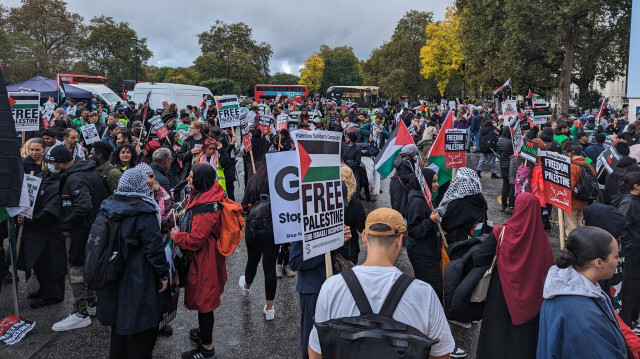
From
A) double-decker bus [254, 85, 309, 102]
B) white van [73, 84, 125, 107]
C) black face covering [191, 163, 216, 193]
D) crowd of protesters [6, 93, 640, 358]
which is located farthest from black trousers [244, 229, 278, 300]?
double-decker bus [254, 85, 309, 102]

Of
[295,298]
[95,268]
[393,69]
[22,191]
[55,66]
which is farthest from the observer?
[393,69]

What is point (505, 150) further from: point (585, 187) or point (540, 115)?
point (585, 187)

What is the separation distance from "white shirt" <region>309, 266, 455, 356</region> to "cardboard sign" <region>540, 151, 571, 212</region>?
2.86 meters

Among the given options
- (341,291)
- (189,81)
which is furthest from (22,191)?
(189,81)

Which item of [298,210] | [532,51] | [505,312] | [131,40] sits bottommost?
[505,312]

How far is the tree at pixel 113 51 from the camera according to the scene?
68.9 meters

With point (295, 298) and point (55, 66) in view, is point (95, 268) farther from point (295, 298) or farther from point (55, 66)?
point (55, 66)

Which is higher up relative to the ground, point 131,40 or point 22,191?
point 131,40

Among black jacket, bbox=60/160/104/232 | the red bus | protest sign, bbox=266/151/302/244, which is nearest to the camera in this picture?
protest sign, bbox=266/151/302/244

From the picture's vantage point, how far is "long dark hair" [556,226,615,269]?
8.61 ft

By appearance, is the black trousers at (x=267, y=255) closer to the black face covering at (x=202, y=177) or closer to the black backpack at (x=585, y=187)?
the black face covering at (x=202, y=177)

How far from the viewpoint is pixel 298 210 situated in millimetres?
3777

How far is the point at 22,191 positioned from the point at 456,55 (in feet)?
156

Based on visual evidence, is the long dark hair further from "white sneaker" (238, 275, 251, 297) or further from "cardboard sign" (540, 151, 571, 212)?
"white sneaker" (238, 275, 251, 297)
